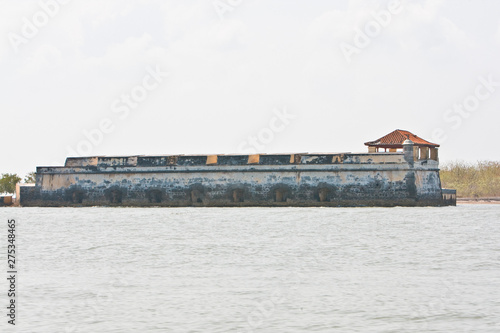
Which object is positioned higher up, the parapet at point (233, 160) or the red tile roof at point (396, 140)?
the red tile roof at point (396, 140)

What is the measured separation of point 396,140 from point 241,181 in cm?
594

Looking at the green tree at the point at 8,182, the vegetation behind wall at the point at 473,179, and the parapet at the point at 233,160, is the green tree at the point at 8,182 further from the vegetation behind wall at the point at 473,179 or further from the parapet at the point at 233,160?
the vegetation behind wall at the point at 473,179

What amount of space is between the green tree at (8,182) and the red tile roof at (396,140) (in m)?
20.8

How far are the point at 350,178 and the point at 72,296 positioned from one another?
1906 centimetres

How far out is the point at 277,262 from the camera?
1130 cm

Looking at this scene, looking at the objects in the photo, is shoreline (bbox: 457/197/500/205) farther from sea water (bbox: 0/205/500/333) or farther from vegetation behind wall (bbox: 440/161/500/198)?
sea water (bbox: 0/205/500/333)

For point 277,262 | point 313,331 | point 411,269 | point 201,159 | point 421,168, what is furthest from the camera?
point 201,159

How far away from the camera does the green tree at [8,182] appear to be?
41969 mm

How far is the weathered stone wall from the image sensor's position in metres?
26.5

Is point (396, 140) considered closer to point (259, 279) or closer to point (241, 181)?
point (241, 181)

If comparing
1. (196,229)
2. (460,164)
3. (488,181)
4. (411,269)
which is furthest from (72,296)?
(460,164)

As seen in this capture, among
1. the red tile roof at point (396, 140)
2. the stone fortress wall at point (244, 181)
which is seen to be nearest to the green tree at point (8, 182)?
the stone fortress wall at point (244, 181)

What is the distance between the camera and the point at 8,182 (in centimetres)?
4197

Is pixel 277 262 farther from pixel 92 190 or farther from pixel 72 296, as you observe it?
pixel 92 190
